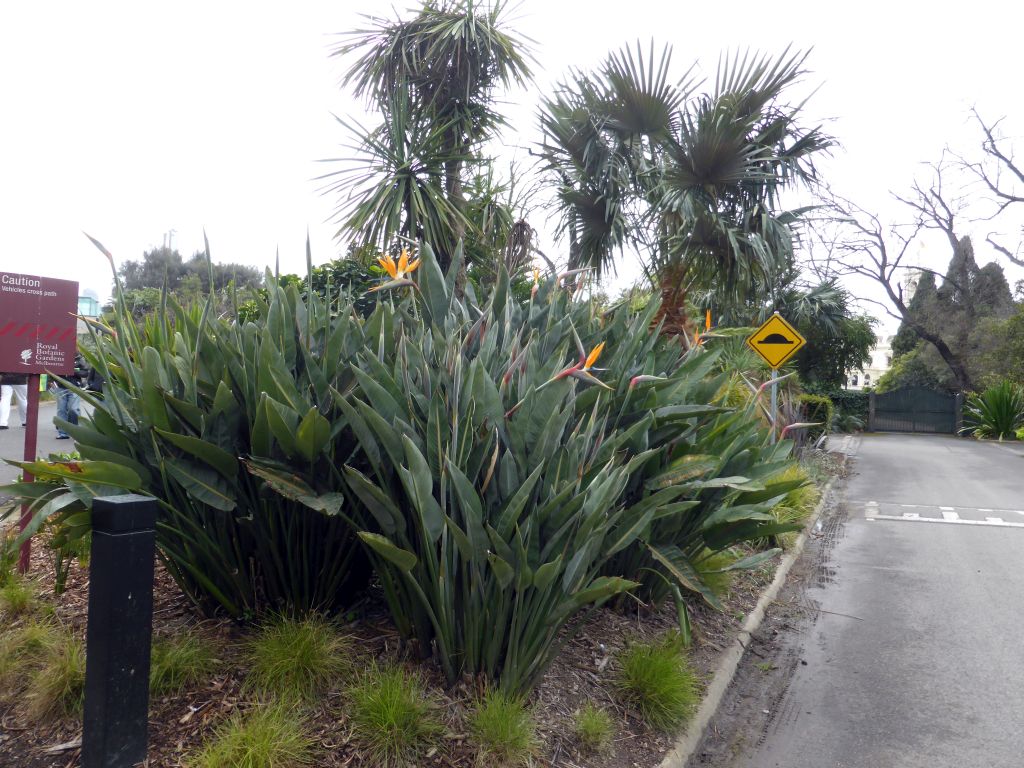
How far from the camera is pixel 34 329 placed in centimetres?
496

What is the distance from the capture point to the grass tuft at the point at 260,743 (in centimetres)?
306

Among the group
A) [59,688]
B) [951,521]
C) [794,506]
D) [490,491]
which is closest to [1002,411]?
[951,521]

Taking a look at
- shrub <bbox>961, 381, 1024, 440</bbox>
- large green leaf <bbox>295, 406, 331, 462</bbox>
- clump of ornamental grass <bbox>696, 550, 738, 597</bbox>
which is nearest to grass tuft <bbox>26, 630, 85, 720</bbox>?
large green leaf <bbox>295, 406, 331, 462</bbox>

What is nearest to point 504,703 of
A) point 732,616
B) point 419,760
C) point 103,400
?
point 419,760

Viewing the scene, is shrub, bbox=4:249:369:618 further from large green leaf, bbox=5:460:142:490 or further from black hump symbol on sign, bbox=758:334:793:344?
black hump symbol on sign, bbox=758:334:793:344

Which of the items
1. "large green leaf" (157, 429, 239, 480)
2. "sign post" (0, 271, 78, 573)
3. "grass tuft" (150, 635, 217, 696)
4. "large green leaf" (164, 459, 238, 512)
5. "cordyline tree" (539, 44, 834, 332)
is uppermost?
"cordyline tree" (539, 44, 834, 332)

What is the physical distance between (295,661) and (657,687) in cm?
170

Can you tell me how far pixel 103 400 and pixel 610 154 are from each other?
868 cm

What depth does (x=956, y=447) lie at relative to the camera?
2580cm

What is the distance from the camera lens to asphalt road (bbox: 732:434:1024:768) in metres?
Result: 4.40

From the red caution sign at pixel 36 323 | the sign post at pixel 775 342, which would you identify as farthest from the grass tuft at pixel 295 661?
the sign post at pixel 775 342

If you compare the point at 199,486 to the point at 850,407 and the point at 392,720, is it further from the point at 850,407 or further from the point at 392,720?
the point at 850,407

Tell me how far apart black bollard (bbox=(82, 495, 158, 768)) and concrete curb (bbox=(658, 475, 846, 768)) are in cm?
218

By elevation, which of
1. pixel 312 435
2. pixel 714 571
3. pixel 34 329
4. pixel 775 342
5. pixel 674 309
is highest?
pixel 674 309
